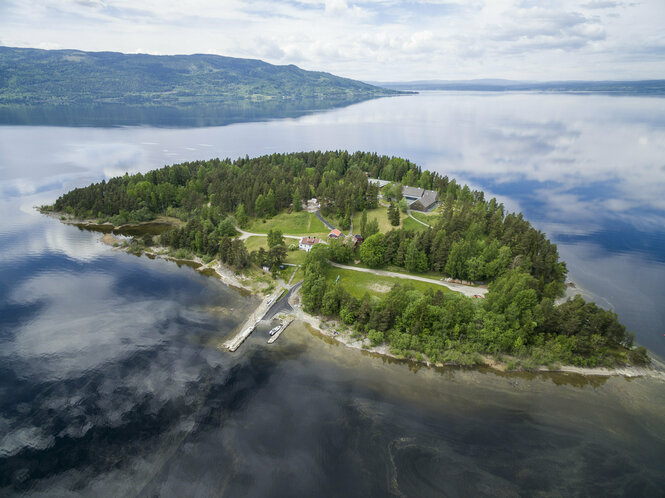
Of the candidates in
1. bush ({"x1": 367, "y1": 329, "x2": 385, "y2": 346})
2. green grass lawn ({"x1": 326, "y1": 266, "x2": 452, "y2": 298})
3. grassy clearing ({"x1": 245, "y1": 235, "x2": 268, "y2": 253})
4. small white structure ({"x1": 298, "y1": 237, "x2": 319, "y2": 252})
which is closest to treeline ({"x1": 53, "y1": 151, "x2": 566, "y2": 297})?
green grass lawn ({"x1": 326, "y1": 266, "x2": 452, "y2": 298})

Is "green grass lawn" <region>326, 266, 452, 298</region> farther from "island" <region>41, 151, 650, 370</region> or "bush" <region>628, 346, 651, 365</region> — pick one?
"bush" <region>628, 346, 651, 365</region>

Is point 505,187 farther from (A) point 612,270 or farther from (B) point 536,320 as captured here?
(B) point 536,320

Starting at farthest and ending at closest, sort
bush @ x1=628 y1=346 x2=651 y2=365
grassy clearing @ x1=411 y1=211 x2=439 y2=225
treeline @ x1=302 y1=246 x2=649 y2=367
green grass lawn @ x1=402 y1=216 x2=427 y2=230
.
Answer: grassy clearing @ x1=411 y1=211 x2=439 y2=225 → green grass lawn @ x1=402 y1=216 x2=427 y2=230 → bush @ x1=628 y1=346 x2=651 y2=365 → treeline @ x1=302 y1=246 x2=649 y2=367

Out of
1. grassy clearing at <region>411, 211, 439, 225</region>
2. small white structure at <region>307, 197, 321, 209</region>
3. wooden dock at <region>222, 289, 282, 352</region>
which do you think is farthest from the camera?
small white structure at <region>307, 197, 321, 209</region>

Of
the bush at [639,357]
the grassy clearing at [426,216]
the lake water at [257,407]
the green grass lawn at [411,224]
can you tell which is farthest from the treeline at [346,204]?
the lake water at [257,407]

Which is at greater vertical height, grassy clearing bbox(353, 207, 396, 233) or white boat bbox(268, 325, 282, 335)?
grassy clearing bbox(353, 207, 396, 233)

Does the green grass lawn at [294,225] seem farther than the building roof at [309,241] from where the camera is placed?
Yes

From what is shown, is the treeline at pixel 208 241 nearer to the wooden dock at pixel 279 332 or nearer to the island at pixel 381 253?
the island at pixel 381 253

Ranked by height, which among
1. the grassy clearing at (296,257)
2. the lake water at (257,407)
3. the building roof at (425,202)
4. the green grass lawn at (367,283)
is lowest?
the lake water at (257,407)
